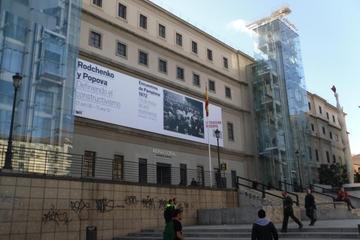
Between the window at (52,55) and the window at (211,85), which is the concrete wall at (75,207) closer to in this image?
the window at (52,55)

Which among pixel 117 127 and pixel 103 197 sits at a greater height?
pixel 117 127

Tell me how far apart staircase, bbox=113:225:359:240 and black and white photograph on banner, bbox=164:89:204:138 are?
1413 cm

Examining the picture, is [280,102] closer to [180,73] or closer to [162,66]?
[180,73]

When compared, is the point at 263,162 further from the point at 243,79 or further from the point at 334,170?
the point at 334,170

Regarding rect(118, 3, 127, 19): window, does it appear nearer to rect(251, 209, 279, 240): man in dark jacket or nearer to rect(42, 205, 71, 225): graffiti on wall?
rect(42, 205, 71, 225): graffiti on wall

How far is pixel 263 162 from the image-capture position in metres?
43.3

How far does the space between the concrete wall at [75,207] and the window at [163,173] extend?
7421mm

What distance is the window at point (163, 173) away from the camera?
3098cm

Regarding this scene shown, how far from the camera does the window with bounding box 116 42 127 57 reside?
30.5 m

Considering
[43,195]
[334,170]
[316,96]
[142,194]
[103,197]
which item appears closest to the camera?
[43,195]

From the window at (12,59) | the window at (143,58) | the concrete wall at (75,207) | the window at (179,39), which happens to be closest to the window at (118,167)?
the concrete wall at (75,207)

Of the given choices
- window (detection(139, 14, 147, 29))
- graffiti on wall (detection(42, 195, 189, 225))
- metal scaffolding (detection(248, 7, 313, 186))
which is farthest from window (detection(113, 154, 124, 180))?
metal scaffolding (detection(248, 7, 313, 186))

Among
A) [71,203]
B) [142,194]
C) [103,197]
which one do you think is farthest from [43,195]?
[142,194]

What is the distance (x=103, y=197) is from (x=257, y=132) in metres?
27.8
